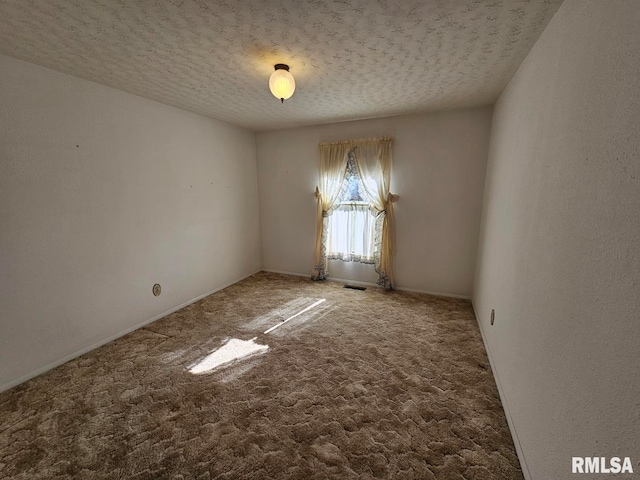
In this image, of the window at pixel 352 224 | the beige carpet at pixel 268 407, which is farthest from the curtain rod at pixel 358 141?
the beige carpet at pixel 268 407

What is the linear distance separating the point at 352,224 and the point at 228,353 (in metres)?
2.42

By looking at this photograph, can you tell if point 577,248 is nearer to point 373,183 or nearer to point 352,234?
point 373,183

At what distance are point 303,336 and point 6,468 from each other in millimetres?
1985

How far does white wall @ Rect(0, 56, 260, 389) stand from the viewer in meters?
1.98

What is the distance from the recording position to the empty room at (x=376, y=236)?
1008 mm

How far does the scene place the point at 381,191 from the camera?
12.1 feet

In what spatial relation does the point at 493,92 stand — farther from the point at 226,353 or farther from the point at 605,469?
the point at 226,353

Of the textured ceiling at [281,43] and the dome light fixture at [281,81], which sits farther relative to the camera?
the dome light fixture at [281,81]

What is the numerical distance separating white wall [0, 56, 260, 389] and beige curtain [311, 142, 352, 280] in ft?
5.01

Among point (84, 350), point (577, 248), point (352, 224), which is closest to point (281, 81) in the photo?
point (577, 248)

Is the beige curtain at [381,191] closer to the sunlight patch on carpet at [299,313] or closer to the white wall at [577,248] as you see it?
the sunlight patch on carpet at [299,313]

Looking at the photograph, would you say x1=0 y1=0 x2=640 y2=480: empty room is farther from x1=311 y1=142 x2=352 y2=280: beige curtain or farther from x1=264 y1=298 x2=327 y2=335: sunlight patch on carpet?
x1=311 y1=142 x2=352 y2=280: beige curtain

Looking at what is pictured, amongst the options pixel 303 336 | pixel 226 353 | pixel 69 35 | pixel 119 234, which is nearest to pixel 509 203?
pixel 303 336

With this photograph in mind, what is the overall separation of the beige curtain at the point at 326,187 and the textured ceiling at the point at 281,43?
3.79 feet
